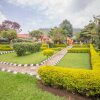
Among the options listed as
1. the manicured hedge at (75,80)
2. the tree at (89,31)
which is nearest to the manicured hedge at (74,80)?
the manicured hedge at (75,80)

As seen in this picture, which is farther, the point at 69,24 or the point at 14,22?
the point at 69,24

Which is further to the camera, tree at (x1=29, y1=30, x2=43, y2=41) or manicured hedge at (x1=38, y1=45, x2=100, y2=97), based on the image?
tree at (x1=29, y1=30, x2=43, y2=41)

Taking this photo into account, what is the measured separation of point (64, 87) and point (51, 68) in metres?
0.97

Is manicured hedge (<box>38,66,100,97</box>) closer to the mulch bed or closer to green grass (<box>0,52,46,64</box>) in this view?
the mulch bed

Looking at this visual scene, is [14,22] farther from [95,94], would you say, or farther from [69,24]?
[95,94]

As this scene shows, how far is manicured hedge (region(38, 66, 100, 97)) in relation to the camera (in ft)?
23.4

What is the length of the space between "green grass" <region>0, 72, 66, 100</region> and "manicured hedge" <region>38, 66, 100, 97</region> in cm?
61

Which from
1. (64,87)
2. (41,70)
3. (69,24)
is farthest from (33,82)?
(69,24)

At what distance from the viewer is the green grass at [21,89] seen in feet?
24.0

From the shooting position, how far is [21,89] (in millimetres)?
8156

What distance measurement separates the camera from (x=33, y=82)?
9312mm

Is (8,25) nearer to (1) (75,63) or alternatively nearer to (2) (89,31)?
(2) (89,31)

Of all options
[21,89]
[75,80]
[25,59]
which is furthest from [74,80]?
[25,59]

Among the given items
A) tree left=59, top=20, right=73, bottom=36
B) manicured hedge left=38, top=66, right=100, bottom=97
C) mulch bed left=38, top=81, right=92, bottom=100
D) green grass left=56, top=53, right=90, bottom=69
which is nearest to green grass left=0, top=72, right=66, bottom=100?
mulch bed left=38, top=81, right=92, bottom=100
